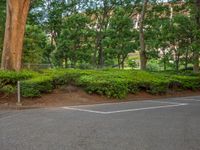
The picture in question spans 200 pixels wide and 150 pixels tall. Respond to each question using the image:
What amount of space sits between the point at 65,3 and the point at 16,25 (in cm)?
2288

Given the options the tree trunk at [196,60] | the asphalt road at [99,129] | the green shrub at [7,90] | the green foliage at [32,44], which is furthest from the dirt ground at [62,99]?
the green foliage at [32,44]

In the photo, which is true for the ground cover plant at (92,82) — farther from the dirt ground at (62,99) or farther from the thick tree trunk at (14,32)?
the thick tree trunk at (14,32)

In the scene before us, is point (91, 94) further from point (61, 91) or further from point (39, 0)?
point (39, 0)

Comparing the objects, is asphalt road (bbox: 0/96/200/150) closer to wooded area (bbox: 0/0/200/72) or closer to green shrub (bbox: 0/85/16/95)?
green shrub (bbox: 0/85/16/95)

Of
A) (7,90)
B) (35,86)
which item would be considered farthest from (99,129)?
(7,90)

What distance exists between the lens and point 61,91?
15.7 metres

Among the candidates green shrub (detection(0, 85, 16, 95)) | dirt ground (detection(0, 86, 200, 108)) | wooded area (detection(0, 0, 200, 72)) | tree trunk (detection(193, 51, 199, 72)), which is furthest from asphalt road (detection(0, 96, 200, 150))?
wooded area (detection(0, 0, 200, 72))

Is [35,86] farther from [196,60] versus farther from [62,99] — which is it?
[196,60]

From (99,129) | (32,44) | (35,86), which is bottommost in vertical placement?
(99,129)

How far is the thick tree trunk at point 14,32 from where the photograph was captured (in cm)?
1574

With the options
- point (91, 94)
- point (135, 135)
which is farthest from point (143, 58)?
point (135, 135)

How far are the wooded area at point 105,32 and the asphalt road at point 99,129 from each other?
58.8 feet

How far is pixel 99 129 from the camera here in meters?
8.97

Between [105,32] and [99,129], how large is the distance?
28.4 meters
